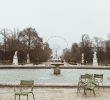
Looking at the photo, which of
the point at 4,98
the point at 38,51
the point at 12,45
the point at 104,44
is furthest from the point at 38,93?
the point at 104,44

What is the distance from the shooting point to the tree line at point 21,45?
79.9 metres

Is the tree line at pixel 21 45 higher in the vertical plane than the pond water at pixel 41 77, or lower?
higher

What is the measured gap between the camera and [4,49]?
266ft

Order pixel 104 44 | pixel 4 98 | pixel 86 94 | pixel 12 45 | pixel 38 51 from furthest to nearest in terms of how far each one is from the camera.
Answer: pixel 104 44 → pixel 38 51 → pixel 12 45 → pixel 86 94 → pixel 4 98

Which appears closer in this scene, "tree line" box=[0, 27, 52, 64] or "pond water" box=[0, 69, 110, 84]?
"pond water" box=[0, 69, 110, 84]

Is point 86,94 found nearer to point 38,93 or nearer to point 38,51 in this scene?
point 38,93

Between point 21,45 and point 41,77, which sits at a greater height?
point 21,45

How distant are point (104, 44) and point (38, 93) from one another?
8530cm

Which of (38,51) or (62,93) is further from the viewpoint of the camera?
(38,51)

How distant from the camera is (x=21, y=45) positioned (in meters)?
82.8

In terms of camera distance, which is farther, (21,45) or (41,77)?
(21,45)

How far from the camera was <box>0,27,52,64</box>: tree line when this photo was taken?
262 ft

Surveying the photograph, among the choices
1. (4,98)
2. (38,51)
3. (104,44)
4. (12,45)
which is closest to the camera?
(4,98)

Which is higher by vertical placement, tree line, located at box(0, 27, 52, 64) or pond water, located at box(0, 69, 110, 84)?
tree line, located at box(0, 27, 52, 64)
